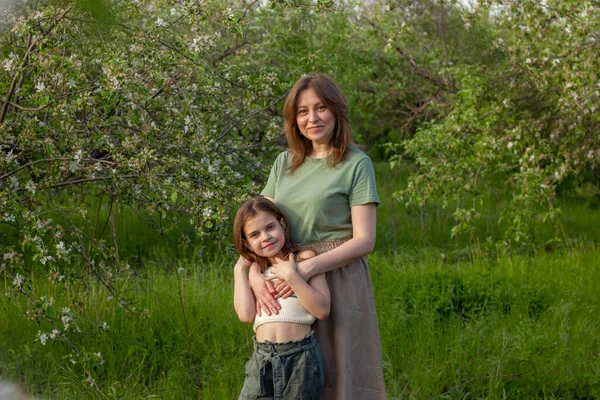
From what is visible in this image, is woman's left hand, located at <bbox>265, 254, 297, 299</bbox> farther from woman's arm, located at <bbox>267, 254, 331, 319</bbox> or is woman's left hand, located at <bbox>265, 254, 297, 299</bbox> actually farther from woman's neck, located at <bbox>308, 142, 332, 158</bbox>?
woman's neck, located at <bbox>308, 142, 332, 158</bbox>

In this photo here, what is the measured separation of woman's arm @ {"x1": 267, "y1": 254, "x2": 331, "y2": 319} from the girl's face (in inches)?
2.1

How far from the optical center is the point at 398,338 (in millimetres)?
4820

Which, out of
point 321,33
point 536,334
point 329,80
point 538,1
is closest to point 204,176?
point 329,80

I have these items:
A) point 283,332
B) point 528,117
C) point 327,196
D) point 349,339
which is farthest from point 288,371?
point 528,117

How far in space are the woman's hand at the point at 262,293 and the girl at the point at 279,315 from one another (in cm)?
2

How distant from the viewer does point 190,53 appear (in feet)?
13.6

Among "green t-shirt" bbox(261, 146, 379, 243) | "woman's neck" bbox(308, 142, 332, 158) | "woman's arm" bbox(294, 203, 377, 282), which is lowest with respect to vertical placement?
"woman's arm" bbox(294, 203, 377, 282)

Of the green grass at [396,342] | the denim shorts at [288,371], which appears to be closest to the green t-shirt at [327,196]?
the denim shorts at [288,371]

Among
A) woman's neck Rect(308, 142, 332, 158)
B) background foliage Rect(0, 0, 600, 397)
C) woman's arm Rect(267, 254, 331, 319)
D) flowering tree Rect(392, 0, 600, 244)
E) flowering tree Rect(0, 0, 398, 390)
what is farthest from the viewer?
flowering tree Rect(392, 0, 600, 244)

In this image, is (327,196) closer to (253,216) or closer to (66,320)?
(253,216)

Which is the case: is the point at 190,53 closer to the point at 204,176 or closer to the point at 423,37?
the point at 204,176


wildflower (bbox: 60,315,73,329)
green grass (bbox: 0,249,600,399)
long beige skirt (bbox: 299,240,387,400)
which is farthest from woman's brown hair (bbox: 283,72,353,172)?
green grass (bbox: 0,249,600,399)

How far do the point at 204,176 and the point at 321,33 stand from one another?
7.06 m

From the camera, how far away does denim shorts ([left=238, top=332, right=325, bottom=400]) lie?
261cm
